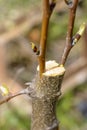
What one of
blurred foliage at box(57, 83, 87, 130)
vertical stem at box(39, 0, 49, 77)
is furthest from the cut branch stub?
blurred foliage at box(57, 83, 87, 130)

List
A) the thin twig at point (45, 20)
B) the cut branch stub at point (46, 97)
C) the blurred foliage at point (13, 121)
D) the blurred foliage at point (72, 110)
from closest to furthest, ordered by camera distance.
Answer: the thin twig at point (45, 20) → the cut branch stub at point (46, 97) → the blurred foliage at point (13, 121) → the blurred foliage at point (72, 110)

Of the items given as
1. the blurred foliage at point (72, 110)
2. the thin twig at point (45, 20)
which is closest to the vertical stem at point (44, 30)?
the thin twig at point (45, 20)

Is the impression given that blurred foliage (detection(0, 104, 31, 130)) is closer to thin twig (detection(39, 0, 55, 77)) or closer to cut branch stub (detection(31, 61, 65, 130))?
cut branch stub (detection(31, 61, 65, 130))

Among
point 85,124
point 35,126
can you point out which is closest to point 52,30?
point 85,124

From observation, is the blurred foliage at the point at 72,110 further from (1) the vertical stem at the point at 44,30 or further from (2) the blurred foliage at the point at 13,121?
(1) the vertical stem at the point at 44,30

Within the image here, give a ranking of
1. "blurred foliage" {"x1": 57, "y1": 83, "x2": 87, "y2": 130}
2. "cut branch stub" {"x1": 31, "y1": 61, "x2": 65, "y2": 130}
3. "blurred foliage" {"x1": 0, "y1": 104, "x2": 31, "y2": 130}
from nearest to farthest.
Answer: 1. "cut branch stub" {"x1": 31, "y1": 61, "x2": 65, "y2": 130}
2. "blurred foliage" {"x1": 0, "y1": 104, "x2": 31, "y2": 130}
3. "blurred foliage" {"x1": 57, "y1": 83, "x2": 87, "y2": 130}

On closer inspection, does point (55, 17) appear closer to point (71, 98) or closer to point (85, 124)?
point (71, 98)

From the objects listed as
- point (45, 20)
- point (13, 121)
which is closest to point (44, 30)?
point (45, 20)

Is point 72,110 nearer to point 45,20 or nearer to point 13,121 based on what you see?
point 13,121
